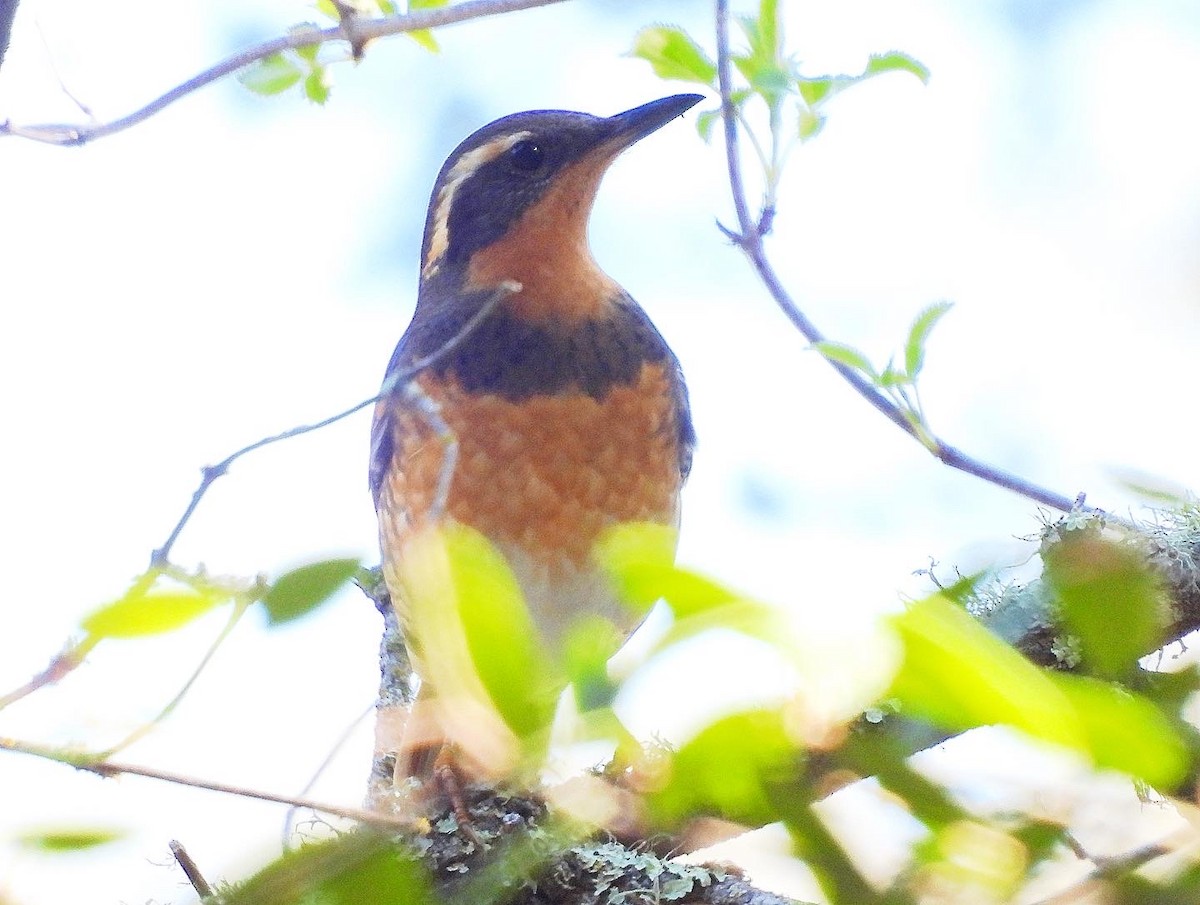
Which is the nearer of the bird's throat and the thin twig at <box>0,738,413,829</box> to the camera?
the thin twig at <box>0,738,413,829</box>

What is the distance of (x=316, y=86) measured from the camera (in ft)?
8.61

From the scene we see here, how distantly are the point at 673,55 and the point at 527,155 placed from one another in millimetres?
1522

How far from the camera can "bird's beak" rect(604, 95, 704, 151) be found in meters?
3.39

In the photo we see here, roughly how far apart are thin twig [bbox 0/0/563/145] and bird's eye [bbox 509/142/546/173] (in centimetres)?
122

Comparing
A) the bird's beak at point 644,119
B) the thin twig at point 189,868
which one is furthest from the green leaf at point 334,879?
the bird's beak at point 644,119

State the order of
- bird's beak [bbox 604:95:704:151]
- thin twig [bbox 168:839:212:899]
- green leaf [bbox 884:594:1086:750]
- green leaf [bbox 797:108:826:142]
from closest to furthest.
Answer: green leaf [bbox 884:594:1086:750] < thin twig [bbox 168:839:212:899] < green leaf [bbox 797:108:826:142] < bird's beak [bbox 604:95:704:151]

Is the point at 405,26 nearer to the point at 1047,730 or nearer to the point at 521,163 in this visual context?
the point at 521,163

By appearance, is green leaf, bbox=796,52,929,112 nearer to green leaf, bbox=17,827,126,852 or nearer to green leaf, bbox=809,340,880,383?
green leaf, bbox=809,340,880,383

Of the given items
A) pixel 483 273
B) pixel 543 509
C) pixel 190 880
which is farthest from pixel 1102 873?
pixel 483 273

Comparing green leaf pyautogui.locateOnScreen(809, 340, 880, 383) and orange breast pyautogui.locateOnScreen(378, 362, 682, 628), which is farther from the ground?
green leaf pyautogui.locateOnScreen(809, 340, 880, 383)

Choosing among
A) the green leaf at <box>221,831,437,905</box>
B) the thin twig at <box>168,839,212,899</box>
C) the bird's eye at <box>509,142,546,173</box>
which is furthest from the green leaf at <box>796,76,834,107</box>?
the green leaf at <box>221,831,437,905</box>

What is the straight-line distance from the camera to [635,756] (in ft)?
2.18

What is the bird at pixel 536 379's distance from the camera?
125 inches

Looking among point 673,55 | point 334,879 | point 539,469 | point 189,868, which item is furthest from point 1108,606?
point 539,469
